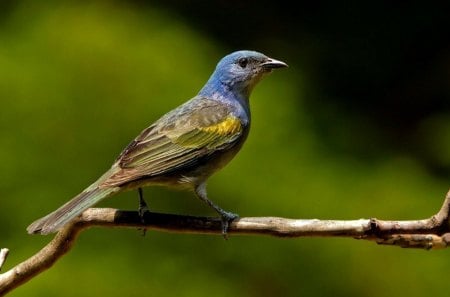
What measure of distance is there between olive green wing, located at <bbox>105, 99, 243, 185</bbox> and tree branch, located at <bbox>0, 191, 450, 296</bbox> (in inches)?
5.9

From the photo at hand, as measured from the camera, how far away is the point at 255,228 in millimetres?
2381

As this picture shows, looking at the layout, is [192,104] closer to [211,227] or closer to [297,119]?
[211,227]

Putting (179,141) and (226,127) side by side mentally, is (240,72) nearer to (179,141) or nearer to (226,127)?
(226,127)

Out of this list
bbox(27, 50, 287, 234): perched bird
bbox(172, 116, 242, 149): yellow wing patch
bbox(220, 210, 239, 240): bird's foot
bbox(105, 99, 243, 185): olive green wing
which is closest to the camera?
bbox(220, 210, 239, 240): bird's foot

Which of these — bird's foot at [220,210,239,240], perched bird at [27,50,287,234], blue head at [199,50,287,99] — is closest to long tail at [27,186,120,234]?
perched bird at [27,50,287,234]

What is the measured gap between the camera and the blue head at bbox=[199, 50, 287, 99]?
3.16 meters

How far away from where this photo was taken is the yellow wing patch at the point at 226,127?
2.90 meters

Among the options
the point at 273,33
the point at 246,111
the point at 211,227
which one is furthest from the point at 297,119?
the point at 211,227

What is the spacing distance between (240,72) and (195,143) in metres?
0.41

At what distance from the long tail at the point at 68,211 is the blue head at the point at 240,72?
2.46ft

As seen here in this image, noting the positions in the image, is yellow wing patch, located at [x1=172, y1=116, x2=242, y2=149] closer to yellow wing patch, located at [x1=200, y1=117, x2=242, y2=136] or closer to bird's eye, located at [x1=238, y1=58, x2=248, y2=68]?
yellow wing patch, located at [x1=200, y1=117, x2=242, y2=136]

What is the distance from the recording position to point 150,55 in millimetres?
4645

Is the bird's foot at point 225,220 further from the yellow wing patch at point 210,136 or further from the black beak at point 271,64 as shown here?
the black beak at point 271,64

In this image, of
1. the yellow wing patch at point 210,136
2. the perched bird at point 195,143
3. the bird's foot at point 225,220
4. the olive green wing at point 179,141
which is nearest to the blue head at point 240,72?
the perched bird at point 195,143
